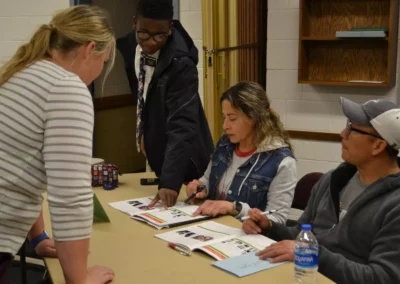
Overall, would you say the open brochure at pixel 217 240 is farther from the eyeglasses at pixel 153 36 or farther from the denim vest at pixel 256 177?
the eyeglasses at pixel 153 36

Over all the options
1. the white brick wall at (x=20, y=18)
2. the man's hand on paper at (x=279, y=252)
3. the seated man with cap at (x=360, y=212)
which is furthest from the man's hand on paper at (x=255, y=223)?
the white brick wall at (x=20, y=18)

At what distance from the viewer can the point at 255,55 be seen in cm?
403

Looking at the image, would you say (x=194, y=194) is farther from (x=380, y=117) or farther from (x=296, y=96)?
(x=296, y=96)

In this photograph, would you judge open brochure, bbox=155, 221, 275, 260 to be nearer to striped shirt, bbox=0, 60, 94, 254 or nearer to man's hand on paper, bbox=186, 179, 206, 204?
man's hand on paper, bbox=186, 179, 206, 204

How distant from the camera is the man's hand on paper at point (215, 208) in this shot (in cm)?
211

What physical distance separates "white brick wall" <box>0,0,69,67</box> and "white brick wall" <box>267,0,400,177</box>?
5.49ft

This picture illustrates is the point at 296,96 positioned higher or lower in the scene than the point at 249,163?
higher

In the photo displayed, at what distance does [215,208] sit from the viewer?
212 cm

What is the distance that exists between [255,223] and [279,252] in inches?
10.4

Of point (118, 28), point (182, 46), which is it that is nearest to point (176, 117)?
point (182, 46)

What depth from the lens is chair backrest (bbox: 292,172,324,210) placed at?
8.43ft

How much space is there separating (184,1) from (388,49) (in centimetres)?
147

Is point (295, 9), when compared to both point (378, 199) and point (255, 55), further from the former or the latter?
point (378, 199)

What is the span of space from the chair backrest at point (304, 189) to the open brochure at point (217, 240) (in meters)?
0.72
